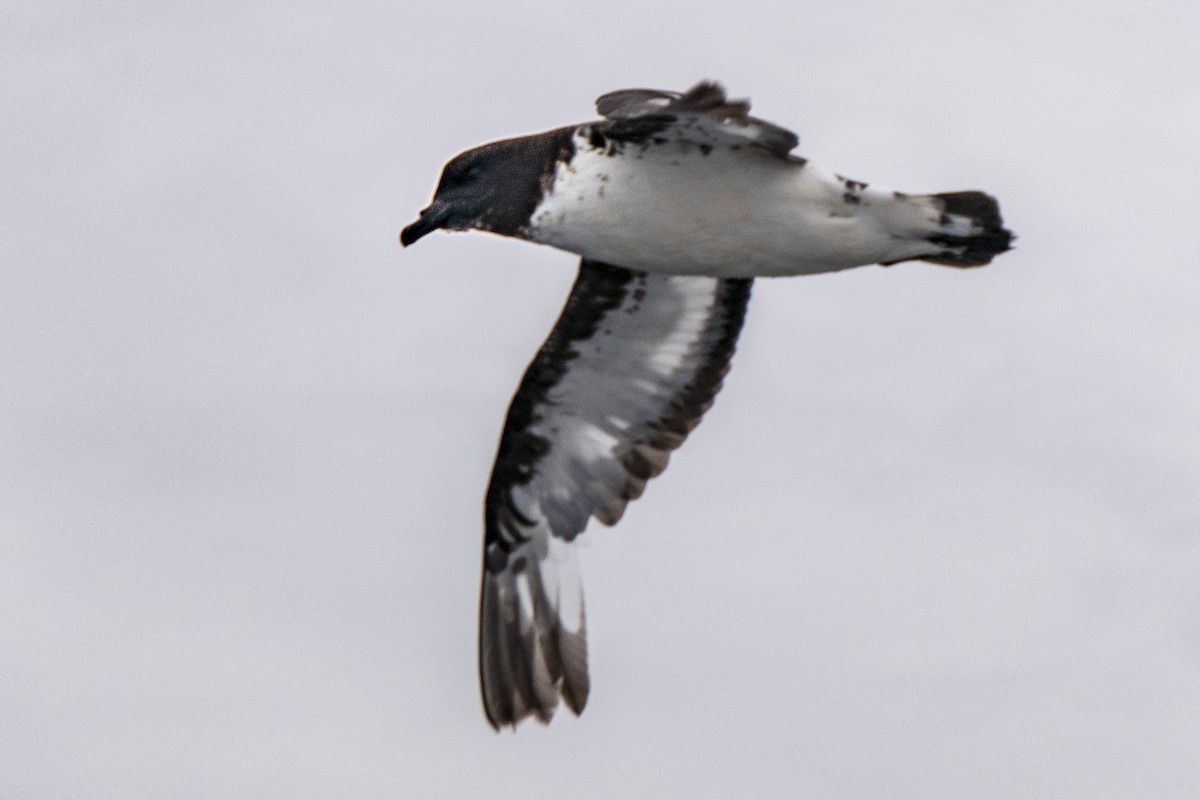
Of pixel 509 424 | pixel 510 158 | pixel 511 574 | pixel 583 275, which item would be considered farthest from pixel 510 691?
pixel 510 158

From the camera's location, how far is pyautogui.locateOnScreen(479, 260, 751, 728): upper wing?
1307cm

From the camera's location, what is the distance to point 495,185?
11773 mm

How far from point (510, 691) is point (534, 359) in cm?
212

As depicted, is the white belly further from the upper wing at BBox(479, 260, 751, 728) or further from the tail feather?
the upper wing at BBox(479, 260, 751, 728)

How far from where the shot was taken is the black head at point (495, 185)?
37.8ft

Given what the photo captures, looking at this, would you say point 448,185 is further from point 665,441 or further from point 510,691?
point 510,691

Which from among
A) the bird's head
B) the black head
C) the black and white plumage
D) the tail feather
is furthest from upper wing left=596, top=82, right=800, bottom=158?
the tail feather

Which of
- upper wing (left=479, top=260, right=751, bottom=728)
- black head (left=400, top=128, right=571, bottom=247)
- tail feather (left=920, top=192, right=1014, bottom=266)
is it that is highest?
black head (left=400, top=128, right=571, bottom=247)

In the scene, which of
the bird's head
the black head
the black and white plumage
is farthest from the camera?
the bird's head

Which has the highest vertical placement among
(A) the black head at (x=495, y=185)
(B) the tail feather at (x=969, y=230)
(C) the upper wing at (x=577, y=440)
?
(A) the black head at (x=495, y=185)

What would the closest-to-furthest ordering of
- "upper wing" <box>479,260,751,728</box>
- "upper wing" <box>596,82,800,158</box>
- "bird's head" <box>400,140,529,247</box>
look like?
1. "upper wing" <box>596,82,800,158</box>
2. "bird's head" <box>400,140,529,247</box>
3. "upper wing" <box>479,260,751,728</box>

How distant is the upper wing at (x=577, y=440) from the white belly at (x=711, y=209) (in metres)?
1.56

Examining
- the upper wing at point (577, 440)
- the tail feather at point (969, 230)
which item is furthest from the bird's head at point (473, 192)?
the tail feather at point (969, 230)

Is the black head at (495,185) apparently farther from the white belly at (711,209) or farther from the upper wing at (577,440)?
the upper wing at (577,440)
